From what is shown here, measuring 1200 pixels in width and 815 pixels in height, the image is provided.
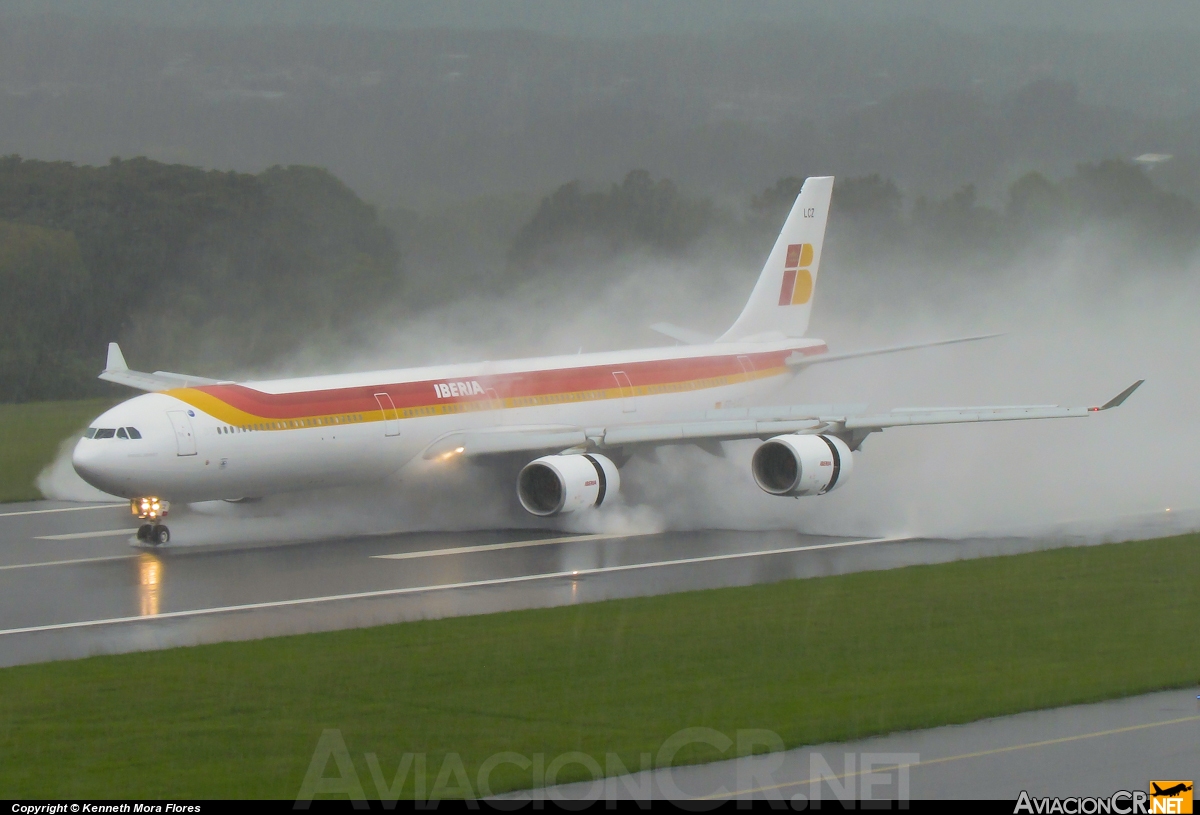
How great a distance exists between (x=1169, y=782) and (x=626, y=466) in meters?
22.8

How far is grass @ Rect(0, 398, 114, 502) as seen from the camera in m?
42.6

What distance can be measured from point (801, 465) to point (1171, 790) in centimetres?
1846

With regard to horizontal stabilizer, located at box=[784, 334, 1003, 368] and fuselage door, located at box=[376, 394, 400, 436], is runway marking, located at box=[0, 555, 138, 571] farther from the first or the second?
horizontal stabilizer, located at box=[784, 334, 1003, 368]

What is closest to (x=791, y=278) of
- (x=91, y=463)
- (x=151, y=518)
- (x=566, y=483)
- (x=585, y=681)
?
(x=566, y=483)

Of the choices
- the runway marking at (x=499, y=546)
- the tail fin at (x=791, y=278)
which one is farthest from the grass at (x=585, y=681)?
the tail fin at (x=791, y=278)

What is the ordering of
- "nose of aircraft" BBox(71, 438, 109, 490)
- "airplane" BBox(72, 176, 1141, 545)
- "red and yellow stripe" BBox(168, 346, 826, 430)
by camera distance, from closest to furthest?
"nose of aircraft" BBox(71, 438, 109, 490) < "airplane" BBox(72, 176, 1141, 545) < "red and yellow stripe" BBox(168, 346, 826, 430)

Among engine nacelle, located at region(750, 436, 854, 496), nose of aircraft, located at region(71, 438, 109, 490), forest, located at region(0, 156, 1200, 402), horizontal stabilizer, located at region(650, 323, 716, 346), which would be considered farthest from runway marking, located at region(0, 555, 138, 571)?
forest, located at region(0, 156, 1200, 402)

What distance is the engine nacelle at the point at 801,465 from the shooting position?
29750mm

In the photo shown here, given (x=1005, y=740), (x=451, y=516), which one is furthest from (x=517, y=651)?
(x=451, y=516)

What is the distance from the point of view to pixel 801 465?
29.6 m

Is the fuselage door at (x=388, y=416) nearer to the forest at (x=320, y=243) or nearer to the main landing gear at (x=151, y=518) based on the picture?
the main landing gear at (x=151, y=518)

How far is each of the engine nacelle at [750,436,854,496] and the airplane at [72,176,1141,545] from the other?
33 mm

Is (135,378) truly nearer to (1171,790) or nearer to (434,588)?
(434,588)

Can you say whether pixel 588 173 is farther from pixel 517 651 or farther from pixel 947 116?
pixel 517 651
